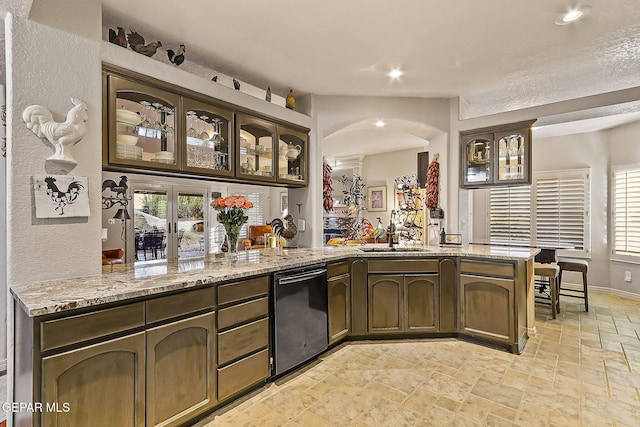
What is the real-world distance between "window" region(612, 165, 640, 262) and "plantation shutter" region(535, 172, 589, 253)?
358mm

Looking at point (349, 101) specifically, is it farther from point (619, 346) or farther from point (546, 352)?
point (619, 346)

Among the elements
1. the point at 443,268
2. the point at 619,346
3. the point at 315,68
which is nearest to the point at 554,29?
the point at 315,68

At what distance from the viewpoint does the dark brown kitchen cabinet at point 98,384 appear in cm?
142

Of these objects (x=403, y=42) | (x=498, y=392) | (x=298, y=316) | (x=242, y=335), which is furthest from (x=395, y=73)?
(x=498, y=392)

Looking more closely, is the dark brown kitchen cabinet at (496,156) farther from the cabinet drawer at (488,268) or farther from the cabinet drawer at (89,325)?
the cabinet drawer at (89,325)

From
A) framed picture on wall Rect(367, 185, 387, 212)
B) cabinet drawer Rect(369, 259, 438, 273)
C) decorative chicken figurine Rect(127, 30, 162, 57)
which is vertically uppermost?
decorative chicken figurine Rect(127, 30, 162, 57)

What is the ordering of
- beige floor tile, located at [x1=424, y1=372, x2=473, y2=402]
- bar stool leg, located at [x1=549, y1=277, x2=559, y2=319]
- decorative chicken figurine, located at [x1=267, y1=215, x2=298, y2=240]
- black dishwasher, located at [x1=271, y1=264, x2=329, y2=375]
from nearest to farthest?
beige floor tile, located at [x1=424, y1=372, x2=473, y2=402]
black dishwasher, located at [x1=271, y1=264, x2=329, y2=375]
decorative chicken figurine, located at [x1=267, y1=215, x2=298, y2=240]
bar stool leg, located at [x1=549, y1=277, x2=559, y2=319]

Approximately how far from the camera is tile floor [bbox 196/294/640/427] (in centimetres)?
204

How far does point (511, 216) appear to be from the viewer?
5.65m

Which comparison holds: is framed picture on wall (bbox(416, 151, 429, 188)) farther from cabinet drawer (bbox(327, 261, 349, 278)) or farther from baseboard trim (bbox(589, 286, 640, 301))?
baseboard trim (bbox(589, 286, 640, 301))

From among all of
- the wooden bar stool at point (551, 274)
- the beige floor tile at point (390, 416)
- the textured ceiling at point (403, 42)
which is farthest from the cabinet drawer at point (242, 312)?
the wooden bar stool at point (551, 274)

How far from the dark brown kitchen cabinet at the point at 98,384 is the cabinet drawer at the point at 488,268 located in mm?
2867

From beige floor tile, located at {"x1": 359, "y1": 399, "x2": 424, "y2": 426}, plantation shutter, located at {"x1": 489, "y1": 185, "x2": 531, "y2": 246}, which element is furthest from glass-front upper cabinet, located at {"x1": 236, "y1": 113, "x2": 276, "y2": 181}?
plantation shutter, located at {"x1": 489, "y1": 185, "x2": 531, "y2": 246}

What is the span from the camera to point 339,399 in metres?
2.26
